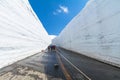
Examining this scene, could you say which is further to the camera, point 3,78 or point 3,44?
point 3,44

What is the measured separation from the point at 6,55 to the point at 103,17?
740cm

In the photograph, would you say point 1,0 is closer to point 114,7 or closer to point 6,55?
point 6,55

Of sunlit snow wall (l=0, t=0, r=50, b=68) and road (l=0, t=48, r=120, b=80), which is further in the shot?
sunlit snow wall (l=0, t=0, r=50, b=68)

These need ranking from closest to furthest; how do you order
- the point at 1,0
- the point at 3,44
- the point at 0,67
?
the point at 0,67 → the point at 3,44 → the point at 1,0

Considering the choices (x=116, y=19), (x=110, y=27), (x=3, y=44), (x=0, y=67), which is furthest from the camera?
(x=110, y=27)

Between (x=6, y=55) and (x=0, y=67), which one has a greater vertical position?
(x=6, y=55)

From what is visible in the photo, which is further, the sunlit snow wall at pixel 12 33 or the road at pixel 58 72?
the sunlit snow wall at pixel 12 33

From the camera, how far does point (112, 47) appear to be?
648cm

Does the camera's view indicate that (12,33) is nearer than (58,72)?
No

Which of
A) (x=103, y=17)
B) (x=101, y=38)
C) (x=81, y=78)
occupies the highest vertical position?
(x=103, y=17)

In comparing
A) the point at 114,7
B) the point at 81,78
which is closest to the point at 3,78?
the point at 81,78

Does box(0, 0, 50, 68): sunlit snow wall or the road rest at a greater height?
box(0, 0, 50, 68): sunlit snow wall

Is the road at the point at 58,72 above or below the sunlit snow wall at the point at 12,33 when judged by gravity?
below

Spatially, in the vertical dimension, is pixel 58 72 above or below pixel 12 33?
below
